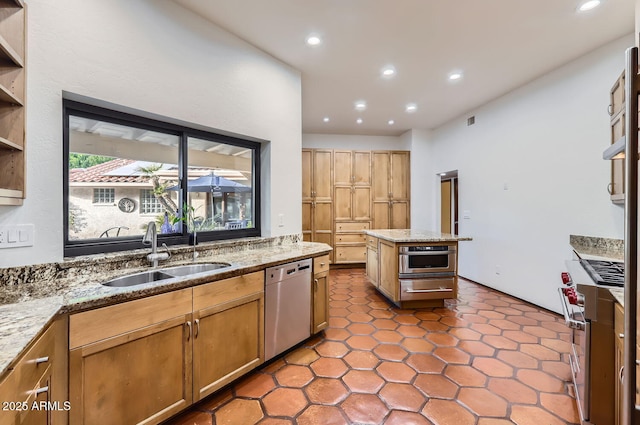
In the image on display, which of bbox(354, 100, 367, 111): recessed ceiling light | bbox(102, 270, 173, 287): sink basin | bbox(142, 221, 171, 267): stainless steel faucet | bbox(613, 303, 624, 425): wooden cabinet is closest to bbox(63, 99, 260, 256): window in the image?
bbox(142, 221, 171, 267): stainless steel faucet

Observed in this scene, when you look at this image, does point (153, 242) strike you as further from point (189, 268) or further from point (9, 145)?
point (9, 145)

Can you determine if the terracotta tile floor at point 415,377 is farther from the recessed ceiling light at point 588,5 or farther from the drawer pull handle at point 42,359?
the recessed ceiling light at point 588,5

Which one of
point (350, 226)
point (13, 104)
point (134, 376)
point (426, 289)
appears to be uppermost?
point (13, 104)

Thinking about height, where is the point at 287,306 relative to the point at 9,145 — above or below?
below

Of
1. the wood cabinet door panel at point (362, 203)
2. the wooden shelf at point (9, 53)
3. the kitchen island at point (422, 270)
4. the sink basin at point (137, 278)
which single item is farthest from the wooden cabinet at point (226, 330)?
the wood cabinet door panel at point (362, 203)

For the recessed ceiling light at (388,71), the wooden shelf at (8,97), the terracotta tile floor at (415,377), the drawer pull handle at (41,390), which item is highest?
the recessed ceiling light at (388,71)

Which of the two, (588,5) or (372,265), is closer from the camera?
(588,5)

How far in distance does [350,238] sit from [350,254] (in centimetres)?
33

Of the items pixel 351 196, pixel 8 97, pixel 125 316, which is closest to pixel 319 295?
pixel 125 316

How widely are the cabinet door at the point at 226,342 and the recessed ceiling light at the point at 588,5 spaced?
350 centimetres

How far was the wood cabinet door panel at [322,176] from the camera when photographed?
5707 mm

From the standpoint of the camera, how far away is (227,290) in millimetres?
1880

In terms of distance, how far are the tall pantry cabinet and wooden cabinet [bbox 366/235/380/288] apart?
1.36 metres

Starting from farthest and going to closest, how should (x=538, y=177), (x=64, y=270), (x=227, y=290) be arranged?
1. (x=538, y=177)
2. (x=227, y=290)
3. (x=64, y=270)
